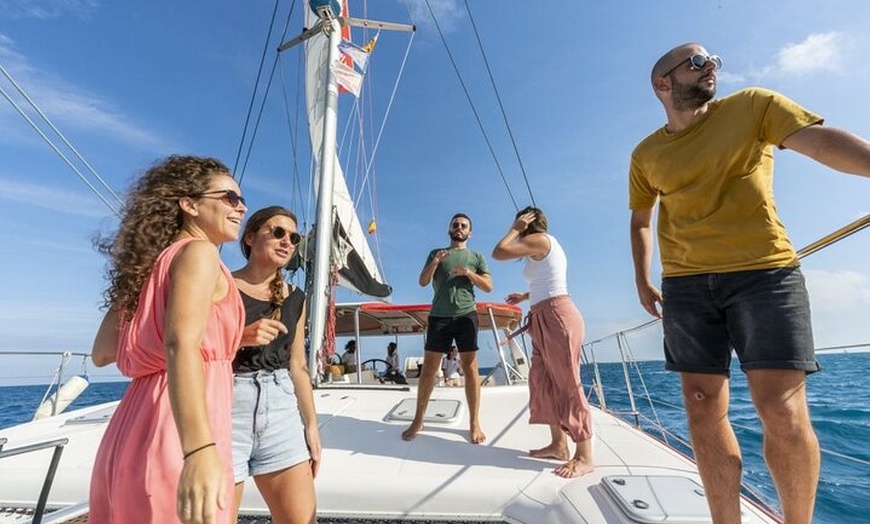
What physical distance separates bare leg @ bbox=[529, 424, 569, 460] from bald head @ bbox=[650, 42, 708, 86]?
2.01m

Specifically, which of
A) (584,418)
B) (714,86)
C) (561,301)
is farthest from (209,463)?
(561,301)

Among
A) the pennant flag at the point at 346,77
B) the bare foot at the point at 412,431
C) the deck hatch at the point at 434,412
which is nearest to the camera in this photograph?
the bare foot at the point at 412,431

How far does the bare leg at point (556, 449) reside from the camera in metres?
2.53

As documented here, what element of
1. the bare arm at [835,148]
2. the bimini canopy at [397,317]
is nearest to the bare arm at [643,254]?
the bare arm at [835,148]

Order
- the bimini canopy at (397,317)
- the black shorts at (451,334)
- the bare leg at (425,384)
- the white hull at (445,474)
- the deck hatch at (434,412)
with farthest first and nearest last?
the bimini canopy at (397,317)
the deck hatch at (434,412)
the black shorts at (451,334)
the bare leg at (425,384)
the white hull at (445,474)

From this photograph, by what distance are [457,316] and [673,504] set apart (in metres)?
1.83

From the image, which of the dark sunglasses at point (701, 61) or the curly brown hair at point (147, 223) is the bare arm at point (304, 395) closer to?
the curly brown hair at point (147, 223)

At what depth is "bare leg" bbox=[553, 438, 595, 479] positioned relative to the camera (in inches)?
88.4

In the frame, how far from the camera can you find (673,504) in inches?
67.8

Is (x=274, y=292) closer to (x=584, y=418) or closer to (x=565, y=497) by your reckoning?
(x=565, y=497)

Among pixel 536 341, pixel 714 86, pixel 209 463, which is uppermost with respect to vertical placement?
pixel 714 86

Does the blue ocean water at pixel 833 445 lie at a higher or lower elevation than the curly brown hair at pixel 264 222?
lower

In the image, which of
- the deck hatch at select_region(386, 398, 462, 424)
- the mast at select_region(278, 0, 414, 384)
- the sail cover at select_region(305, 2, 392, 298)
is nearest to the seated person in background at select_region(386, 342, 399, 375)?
the sail cover at select_region(305, 2, 392, 298)

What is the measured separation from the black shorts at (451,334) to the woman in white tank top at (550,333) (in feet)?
1.70
